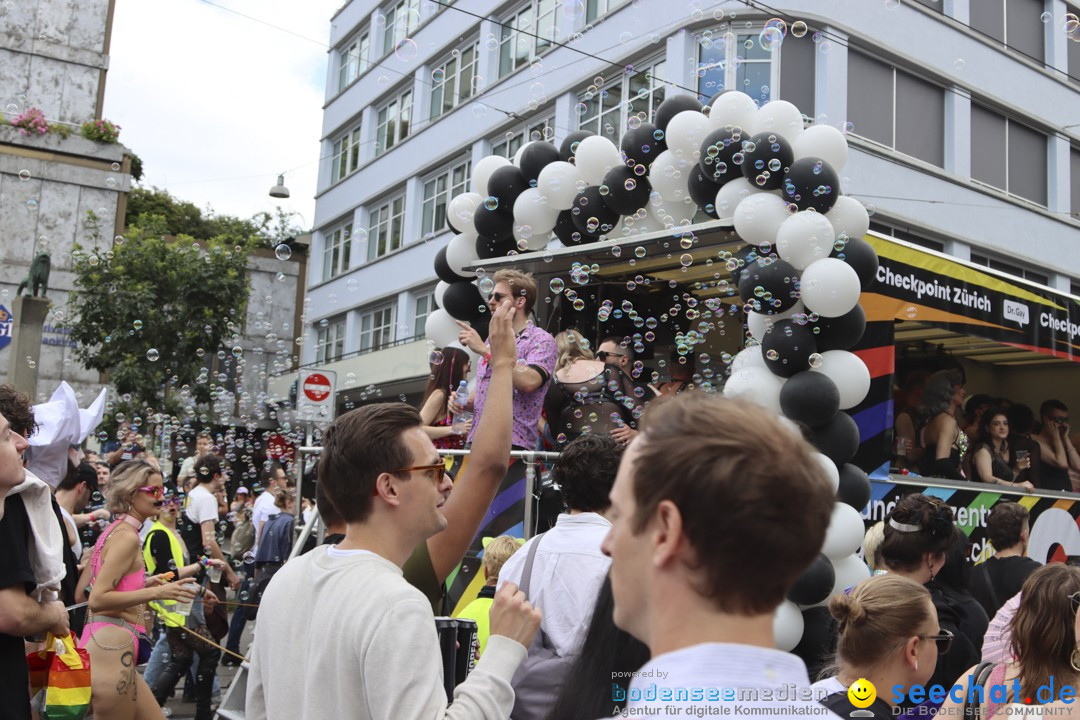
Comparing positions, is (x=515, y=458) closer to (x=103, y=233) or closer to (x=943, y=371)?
(x=943, y=371)

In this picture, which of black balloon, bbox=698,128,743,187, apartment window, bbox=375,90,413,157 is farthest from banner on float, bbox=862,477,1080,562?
apartment window, bbox=375,90,413,157

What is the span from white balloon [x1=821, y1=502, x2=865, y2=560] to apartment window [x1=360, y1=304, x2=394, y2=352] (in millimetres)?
22226

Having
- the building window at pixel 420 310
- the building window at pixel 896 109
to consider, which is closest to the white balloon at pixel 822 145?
the building window at pixel 896 109

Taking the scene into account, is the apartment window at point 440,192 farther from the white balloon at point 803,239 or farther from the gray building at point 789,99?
the white balloon at point 803,239

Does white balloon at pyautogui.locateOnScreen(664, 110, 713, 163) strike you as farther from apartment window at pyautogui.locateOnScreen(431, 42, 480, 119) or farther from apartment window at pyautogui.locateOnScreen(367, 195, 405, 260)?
apartment window at pyautogui.locateOnScreen(367, 195, 405, 260)

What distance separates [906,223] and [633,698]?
736 inches

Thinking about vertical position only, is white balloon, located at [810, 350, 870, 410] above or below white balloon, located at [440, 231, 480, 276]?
below

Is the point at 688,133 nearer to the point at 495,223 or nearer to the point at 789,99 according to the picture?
the point at 495,223

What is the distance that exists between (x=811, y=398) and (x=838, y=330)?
587 millimetres

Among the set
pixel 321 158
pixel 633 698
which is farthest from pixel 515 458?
pixel 321 158

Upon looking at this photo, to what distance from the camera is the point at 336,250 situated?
3250 cm

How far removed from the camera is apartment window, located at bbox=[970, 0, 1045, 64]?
65.9ft

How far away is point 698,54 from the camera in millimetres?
16875

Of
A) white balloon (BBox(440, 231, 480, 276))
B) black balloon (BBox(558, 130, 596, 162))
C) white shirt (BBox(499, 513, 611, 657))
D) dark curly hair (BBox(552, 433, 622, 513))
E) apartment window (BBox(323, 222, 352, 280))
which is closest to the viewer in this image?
white shirt (BBox(499, 513, 611, 657))
